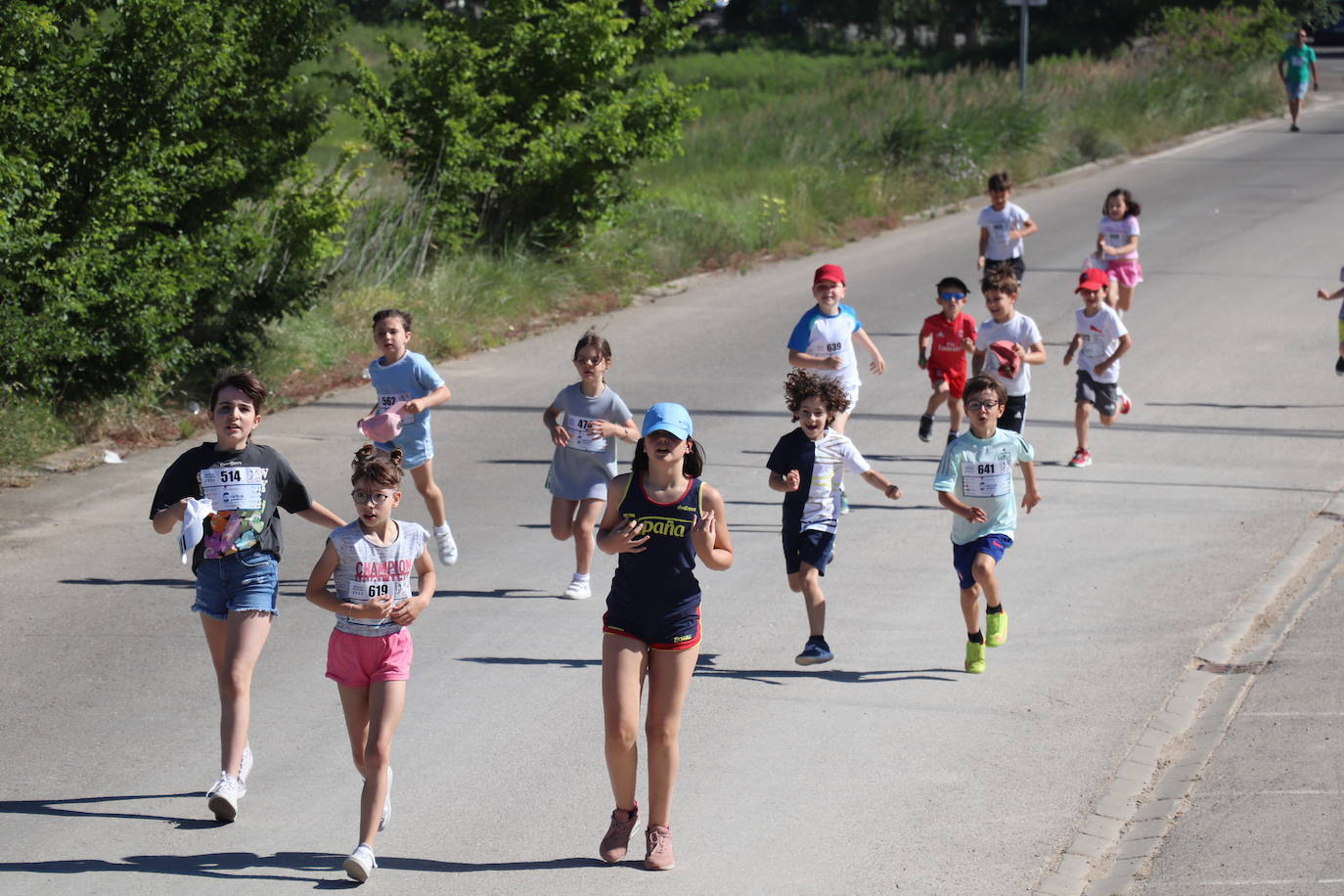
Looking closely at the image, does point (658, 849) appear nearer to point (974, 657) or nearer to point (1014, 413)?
point (974, 657)

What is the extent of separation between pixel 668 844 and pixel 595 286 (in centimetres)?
1370

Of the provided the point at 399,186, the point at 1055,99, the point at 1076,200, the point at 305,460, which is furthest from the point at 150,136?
the point at 1055,99

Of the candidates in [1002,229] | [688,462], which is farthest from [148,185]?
[1002,229]

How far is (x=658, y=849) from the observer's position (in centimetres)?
603

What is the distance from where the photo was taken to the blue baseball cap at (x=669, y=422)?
233 inches

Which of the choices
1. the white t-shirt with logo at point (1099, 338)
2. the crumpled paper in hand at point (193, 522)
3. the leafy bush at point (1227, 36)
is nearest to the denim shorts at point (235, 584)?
the crumpled paper in hand at point (193, 522)

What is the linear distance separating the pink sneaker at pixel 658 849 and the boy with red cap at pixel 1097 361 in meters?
7.28

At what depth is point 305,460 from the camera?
12.4m

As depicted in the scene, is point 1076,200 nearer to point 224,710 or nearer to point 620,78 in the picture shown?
point 620,78

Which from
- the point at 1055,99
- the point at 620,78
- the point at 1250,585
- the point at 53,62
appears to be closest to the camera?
the point at 1250,585

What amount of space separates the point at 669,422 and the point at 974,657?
119 inches

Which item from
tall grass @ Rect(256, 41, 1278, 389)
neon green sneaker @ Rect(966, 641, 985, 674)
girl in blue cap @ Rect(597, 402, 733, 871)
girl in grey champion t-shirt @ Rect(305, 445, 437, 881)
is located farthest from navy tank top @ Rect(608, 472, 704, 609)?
tall grass @ Rect(256, 41, 1278, 389)

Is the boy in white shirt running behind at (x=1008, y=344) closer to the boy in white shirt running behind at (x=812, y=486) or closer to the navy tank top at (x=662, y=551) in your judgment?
the boy in white shirt running behind at (x=812, y=486)

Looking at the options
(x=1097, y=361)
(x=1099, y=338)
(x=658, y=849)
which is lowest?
(x=658, y=849)
